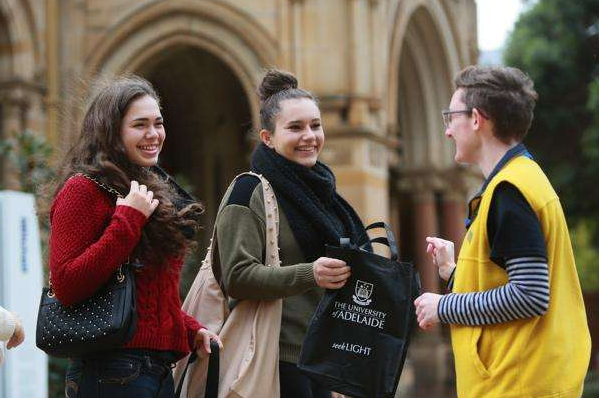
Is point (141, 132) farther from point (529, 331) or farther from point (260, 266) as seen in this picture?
point (529, 331)

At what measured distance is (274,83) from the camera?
4.40 meters

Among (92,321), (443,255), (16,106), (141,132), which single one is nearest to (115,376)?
(92,321)

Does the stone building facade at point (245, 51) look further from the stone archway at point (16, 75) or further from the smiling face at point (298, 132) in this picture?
the smiling face at point (298, 132)

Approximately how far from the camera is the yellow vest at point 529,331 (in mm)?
3104

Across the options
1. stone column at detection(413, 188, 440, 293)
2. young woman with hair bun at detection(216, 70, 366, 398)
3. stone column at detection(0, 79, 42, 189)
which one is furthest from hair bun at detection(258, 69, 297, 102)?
stone column at detection(413, 188, 440, 293)

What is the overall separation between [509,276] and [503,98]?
569 millimetres

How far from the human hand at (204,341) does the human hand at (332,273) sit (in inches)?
20.2

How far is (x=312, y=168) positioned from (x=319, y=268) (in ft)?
2.22

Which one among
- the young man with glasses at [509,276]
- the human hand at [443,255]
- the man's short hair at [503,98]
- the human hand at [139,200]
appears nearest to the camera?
the young man with glasses at [509,276]

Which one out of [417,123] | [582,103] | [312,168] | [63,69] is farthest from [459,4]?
[312,168]

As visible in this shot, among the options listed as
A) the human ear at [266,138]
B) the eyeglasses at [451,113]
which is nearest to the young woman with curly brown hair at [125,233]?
the human ear at [266,138]

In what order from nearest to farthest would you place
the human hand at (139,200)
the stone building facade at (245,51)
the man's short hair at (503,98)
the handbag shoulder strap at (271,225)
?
the man's short hair at (503,98)
the human hand at (139,200)
the handbag shoulder strap at (271,225)
the stone building facade at (245,51)

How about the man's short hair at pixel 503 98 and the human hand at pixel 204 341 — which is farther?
the human hand at pixel 204 341

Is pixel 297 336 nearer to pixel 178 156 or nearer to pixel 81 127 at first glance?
pixel 81 127
